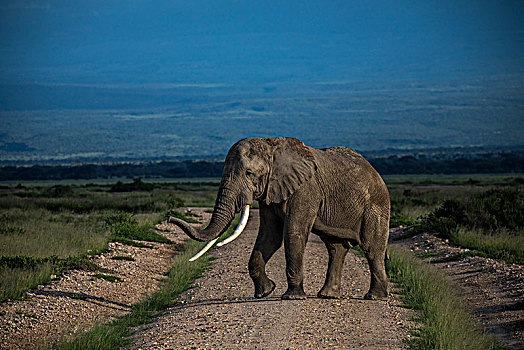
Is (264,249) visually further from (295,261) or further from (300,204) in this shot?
(300,204)

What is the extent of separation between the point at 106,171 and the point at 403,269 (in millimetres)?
104860

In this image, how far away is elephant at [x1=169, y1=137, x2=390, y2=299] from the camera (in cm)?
1156

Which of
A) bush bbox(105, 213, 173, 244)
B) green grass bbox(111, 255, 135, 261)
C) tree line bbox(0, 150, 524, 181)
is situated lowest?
tree line bbox(0, 150, 524, 181)

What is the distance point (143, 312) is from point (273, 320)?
8.10 feet

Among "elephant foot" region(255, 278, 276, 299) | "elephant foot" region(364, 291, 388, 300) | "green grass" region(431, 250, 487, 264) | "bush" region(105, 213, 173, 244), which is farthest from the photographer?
"bush" region(105, 213, 173, 244)

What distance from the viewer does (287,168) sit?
468 inches

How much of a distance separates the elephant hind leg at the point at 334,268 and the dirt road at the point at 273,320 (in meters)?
0.21

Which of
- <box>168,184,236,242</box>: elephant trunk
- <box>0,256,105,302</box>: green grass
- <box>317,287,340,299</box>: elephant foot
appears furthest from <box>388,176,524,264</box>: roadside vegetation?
<box>0,256,105,302</box>: green grass

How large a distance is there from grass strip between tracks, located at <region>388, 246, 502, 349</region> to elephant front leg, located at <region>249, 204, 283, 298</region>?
242cm

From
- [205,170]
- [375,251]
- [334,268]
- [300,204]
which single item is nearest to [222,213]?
[300,204]

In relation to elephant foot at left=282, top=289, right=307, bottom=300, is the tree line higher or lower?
lower

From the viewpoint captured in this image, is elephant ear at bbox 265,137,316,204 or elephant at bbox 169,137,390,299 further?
elephant ear at bbox 265,137,316,204

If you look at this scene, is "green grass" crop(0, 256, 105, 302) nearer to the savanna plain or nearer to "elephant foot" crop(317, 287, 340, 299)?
the savanna plain

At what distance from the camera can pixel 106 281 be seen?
14.3 meters
